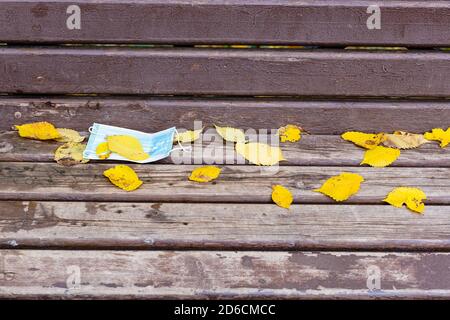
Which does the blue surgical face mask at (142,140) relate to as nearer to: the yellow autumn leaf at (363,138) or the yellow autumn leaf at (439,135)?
the yellow autumn leaf at (363,138)

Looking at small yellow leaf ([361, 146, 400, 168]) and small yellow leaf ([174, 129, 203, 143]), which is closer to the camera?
small yellow leaf ([361, 146, 400, 168])

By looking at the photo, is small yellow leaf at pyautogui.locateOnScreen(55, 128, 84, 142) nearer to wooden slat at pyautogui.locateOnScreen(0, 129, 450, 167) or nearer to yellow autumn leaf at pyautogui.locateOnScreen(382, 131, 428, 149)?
wooden slat at pyautogui.locateOnScreen(0, 129, 450, 167)

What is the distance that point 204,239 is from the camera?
1.54m

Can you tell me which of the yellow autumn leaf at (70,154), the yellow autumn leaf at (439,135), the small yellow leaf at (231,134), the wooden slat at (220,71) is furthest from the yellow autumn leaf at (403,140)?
the yellow autumn leaf at (70,154)

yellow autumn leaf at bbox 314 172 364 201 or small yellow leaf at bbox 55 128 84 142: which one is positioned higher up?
small yellow leaf at bbox 55 128 84 142

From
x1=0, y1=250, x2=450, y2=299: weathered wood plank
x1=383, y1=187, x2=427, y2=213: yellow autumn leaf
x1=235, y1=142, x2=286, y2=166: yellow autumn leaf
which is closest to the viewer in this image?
x1=0, y1=250, x2=450, y2=299: weathered wood plank

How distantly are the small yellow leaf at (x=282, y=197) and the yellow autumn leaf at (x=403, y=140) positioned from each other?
56 centimetres

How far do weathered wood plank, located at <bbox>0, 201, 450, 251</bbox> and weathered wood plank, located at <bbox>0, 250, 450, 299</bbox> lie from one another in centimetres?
3

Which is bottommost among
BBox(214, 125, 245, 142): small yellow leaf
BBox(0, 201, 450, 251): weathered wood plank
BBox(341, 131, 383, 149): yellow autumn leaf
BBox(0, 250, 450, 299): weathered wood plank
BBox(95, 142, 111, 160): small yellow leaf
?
BBox(0, 250, 450, 299): weathered wood plank

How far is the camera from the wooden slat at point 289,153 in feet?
6.36

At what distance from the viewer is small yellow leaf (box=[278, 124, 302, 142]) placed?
212 centimetres

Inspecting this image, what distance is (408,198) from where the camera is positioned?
1.73m

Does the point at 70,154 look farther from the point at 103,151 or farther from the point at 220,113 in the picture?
the point at 220,113

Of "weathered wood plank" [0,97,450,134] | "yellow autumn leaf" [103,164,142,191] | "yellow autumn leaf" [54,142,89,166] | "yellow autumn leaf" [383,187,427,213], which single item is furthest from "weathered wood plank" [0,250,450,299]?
"weathered wood plank" [0,97,450,134]
